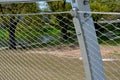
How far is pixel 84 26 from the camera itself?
4.53ft

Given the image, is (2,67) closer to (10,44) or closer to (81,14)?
(10,44)

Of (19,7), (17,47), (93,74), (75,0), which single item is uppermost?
(75,0)

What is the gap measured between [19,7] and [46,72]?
14.4 ft

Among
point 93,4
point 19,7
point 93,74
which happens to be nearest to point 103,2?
point 93,4

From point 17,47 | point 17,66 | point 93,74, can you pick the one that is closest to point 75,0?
point 93,74

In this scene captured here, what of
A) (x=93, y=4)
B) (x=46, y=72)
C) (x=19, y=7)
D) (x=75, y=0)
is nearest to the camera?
(x=75, y=0)

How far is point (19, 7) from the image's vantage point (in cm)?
802

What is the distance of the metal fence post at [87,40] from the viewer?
1.37 metres

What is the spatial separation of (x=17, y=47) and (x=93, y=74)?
4.29ft

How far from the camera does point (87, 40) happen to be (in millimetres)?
1387

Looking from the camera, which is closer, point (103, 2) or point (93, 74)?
point (93, 74)

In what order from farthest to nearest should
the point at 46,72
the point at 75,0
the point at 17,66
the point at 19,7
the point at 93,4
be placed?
the point at 93,4 → the point at 19,7 → the point at 46,72 → the point at 17,66 → the point at 75,0

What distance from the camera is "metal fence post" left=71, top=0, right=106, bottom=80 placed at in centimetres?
137

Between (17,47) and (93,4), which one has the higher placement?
(17,47)
